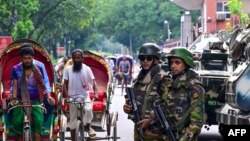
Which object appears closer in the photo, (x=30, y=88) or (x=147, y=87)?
(x=147, y=87)

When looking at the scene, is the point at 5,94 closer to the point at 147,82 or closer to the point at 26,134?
the point at 26,134

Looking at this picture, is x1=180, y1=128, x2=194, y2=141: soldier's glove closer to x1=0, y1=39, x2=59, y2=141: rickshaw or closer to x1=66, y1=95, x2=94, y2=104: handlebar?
x1=0, y1=39, x2=59, y2=141: rickshaw

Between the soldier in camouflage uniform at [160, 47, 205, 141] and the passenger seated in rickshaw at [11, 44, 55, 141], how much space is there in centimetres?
341

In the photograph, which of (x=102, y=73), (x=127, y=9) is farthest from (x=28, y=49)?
(x=127, y=9)

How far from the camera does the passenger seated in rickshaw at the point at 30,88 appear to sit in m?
10.5

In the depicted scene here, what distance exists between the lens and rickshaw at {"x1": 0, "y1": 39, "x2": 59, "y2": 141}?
434 inches

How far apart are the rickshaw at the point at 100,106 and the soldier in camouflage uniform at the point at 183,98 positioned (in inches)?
197

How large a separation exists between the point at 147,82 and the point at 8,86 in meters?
4.57

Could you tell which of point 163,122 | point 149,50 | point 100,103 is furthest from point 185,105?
point 100,103

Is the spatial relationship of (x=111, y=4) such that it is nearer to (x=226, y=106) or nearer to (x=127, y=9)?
(x=127, y=9)

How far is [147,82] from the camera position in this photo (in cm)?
858

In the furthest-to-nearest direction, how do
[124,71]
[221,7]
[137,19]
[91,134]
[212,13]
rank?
[137,19], [221,7], [212,13], [124,71], [91,134]

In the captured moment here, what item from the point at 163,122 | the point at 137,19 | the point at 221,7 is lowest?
the point at 163,122

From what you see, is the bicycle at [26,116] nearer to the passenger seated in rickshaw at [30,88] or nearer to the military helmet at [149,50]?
the passenger seated in rickshaw at [30,88]
